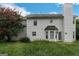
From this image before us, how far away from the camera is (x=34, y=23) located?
1.29 metres

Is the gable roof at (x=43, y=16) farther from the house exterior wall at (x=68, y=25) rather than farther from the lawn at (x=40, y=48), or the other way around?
the lawn at (x=40, y=48)

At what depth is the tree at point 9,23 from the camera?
1271 mm

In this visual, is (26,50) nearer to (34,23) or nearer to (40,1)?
(34,23)

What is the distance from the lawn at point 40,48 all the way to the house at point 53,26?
4 cm

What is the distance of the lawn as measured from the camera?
127cm

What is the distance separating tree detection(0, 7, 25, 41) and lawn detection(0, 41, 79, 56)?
0.09m

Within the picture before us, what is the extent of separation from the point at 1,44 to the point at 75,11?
2.26ft

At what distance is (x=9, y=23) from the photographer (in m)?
1.29

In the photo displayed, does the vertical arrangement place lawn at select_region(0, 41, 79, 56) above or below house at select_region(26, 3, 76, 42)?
below

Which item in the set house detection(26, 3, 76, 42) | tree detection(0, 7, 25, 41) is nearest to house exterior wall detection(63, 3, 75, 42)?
house detection(26, 3, 76, 42)

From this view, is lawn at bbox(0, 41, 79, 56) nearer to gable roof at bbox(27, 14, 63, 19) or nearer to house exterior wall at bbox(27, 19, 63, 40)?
house exterior wall at bbox(27, 19, 63, 40)

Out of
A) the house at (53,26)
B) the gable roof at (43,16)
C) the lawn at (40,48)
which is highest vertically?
the gable roof at (43,16)

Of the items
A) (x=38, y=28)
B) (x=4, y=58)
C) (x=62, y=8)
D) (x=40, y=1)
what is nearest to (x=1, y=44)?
Answer: (x=4, y=58)

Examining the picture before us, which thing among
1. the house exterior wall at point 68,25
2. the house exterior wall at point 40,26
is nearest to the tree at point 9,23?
the house exterior wall at point 40,26
